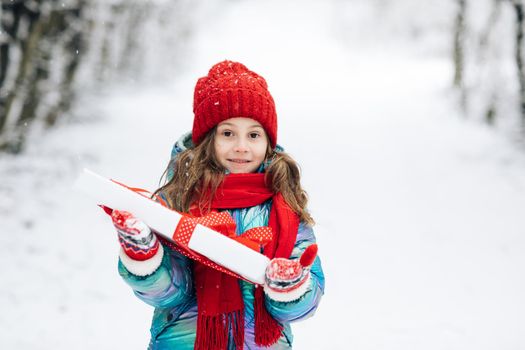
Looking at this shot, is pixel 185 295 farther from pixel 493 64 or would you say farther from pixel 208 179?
pixel 493 64

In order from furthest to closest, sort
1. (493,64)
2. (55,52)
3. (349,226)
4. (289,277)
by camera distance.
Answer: (493,64)
(55,52)
(349,226)
(289,277)

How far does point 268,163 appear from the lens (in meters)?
1.84

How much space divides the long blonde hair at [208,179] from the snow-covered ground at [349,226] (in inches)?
84.9

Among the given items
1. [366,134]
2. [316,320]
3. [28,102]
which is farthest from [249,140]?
[366,134]

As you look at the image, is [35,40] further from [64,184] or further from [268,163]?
[268,163]

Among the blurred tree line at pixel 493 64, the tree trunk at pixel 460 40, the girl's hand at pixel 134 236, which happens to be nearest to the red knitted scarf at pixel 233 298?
the girl's hand at pixel 134 236

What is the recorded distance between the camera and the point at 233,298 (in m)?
1.62

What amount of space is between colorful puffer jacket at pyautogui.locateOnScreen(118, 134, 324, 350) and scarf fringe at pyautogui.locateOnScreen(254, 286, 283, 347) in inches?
1.1

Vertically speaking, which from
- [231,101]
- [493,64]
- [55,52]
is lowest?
[231,101]

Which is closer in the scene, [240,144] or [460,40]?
[240,144]

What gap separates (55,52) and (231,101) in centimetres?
1000

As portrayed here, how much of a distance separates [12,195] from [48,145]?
3079mm

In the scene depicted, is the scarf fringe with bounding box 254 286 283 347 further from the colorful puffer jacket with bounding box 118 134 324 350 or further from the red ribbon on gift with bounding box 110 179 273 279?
the red ribbon on gift with bounding box 110 179 273 279

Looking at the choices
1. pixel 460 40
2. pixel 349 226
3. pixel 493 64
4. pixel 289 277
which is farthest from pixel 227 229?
pixel 460 40
